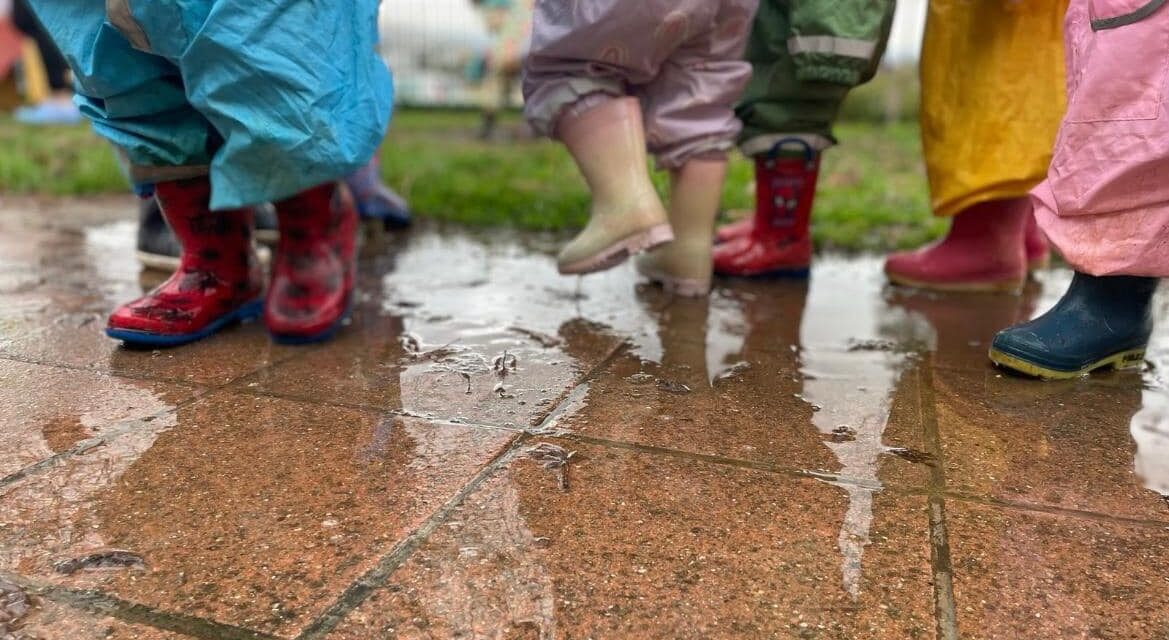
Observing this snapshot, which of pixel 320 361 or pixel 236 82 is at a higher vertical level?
pixel 236 82

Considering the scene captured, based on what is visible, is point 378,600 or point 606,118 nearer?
point 378,600

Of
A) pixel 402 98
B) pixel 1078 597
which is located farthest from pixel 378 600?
pixel 402 98

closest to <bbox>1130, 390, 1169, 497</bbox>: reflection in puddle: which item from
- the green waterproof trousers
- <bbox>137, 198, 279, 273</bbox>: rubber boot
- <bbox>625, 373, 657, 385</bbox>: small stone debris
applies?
<bbox>625, 373, 657, 385</bbox>: small stone debris

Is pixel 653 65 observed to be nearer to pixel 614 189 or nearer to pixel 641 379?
pixel 614 189

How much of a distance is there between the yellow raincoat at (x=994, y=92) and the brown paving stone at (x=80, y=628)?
1895 mm

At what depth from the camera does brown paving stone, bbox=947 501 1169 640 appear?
850 millimetres

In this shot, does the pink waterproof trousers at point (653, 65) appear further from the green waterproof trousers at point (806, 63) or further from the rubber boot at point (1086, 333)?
the rubber boot at point (1086, 333)

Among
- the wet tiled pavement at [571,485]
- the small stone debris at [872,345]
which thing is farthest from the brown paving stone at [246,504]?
the small stone debris at [872,345]

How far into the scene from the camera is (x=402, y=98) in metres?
10.4

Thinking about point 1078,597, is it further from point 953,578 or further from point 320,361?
point 320,361

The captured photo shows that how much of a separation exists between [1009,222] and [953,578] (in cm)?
152

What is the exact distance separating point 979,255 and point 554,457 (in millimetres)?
1490

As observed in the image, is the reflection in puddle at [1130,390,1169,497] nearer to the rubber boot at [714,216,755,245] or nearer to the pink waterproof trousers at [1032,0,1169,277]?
the pink waterproof trousers at [1032,0,1169,277]

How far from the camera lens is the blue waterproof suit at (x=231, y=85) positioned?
1431 mm
